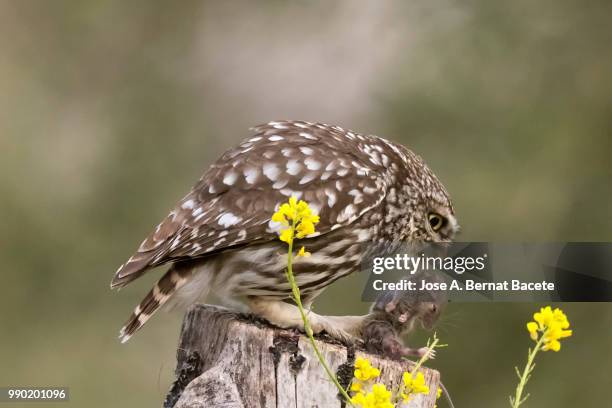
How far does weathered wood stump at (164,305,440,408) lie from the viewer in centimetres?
411

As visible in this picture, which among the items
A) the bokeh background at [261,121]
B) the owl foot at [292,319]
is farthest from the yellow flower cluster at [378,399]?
the bokeh background at [261,121]

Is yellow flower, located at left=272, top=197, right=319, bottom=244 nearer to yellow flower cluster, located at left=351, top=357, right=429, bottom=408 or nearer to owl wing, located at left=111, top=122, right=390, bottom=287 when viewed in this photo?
yellow flower cluster, located at left=351, top=357, right=429, bottom=408

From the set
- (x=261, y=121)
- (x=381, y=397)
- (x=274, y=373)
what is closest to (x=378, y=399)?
(x=381, y=397)

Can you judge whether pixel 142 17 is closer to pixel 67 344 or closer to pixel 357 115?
pixel 357 115

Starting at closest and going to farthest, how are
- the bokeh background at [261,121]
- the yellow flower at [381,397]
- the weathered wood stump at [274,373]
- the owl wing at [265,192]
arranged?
the yellow flower at [381,397]
the weathered wood stump at [274,373]
the owl wing at [265,192]
the bokeh background at [261,121]

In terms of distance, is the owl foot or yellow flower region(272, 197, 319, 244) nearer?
yellow flower region(272, 197, 319, 244)

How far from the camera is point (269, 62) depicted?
1111cm

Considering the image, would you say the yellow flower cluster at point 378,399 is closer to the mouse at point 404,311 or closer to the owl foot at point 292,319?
the owl foot at point 292,319

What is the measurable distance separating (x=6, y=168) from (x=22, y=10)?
1938 millimetres

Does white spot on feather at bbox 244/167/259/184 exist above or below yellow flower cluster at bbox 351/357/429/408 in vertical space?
above

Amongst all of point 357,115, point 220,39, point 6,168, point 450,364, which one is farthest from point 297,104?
point 450,364

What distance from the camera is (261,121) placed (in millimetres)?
10320

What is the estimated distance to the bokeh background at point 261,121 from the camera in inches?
328

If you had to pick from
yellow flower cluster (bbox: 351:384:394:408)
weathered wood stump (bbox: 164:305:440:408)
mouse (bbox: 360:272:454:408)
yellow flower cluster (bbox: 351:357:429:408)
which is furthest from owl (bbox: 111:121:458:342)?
yellow flower cluster (bbox: 351:384:394:408)
